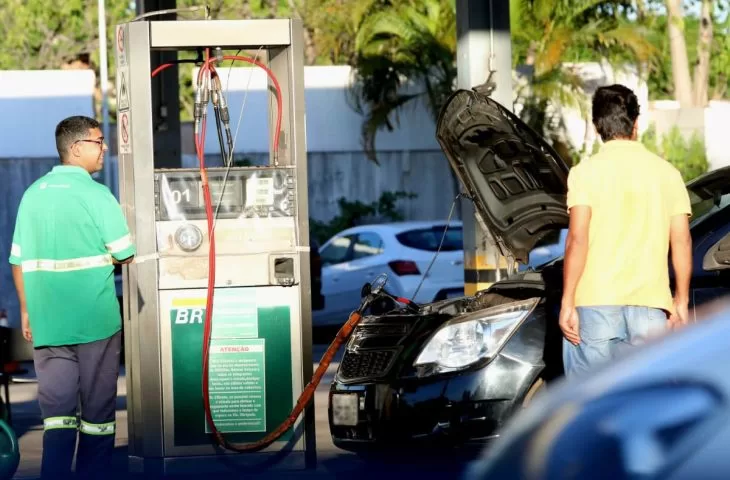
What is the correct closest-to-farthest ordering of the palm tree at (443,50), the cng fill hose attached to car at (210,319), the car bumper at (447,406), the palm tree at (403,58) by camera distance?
the car bumper at (447,406) → the cng fill hose attached to car at (210,319) → the palm tree at (443,50) → the palm tree at (403,58)

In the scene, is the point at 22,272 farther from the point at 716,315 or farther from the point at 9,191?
the point at 9,191

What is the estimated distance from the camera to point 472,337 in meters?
6.43

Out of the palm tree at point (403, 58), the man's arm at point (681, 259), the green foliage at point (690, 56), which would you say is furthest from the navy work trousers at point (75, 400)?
the green foliage at point (690, 56)

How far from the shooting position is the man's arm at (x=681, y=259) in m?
5.77

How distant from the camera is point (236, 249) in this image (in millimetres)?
7203

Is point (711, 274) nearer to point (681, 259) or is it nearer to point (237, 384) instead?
point (681, 259)

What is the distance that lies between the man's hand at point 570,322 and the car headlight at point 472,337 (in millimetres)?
590

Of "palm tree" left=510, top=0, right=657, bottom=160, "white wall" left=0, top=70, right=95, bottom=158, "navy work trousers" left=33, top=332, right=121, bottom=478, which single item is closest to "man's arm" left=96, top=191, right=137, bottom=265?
"navy work trousers" left=33, top=332, right=121, bottom=478

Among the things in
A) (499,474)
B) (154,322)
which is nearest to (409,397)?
(154,322)

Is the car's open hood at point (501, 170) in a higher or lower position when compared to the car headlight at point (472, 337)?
higher

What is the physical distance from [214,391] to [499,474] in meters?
4.87

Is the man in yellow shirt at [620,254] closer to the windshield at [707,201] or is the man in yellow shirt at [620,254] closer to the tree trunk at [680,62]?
the windshield at [707,201]

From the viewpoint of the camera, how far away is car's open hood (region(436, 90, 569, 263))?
7.30 m

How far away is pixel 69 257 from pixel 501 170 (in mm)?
2304
